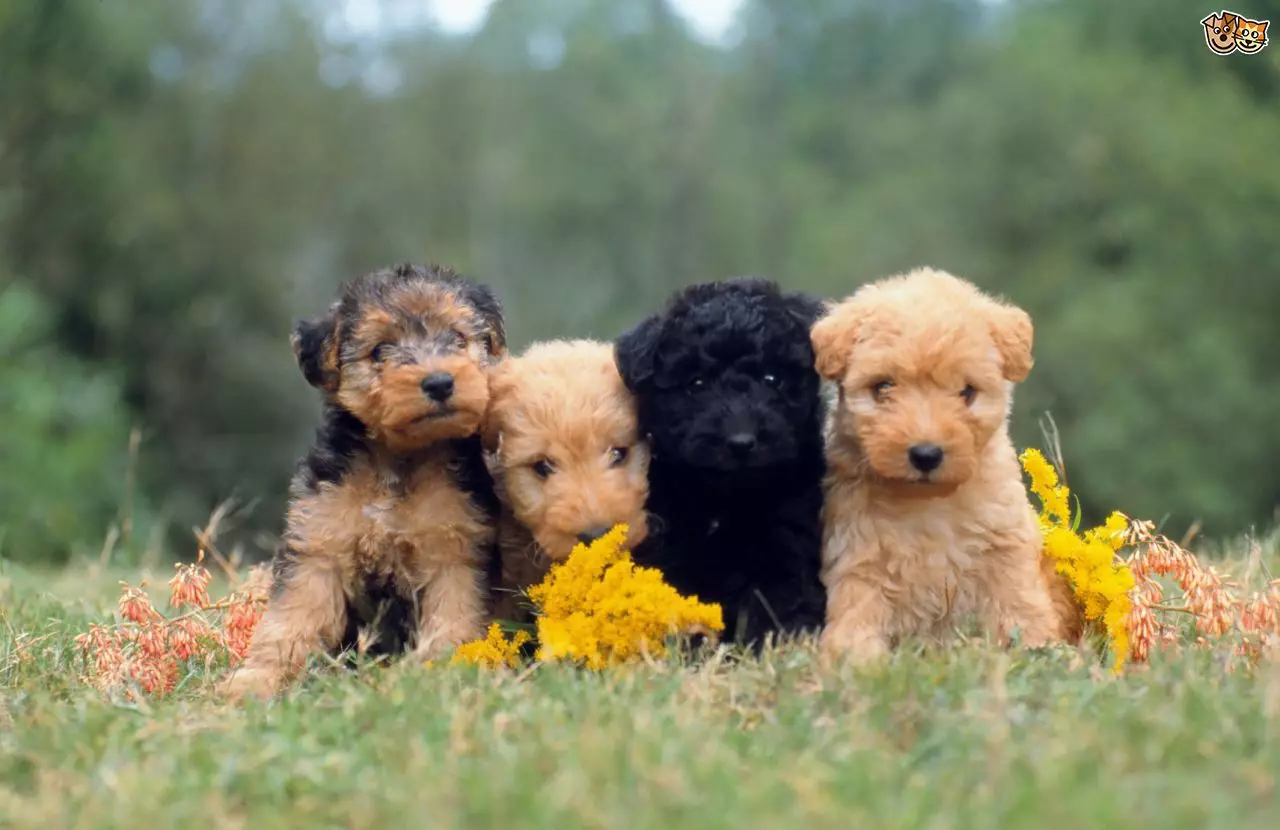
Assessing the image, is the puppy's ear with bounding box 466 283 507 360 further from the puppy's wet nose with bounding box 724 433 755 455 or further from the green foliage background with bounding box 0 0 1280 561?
the green foliage background with bounding box 0 0 1280 561

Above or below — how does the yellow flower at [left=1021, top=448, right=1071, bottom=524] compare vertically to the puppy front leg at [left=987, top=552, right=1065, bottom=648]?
above

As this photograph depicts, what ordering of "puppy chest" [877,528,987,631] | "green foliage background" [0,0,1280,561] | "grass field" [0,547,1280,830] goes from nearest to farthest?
1. "grass field" [0,547,1280,830]
2. "puppy chest" [877,528,987,631]
3. "green foliage background" [0,0,1280,561]

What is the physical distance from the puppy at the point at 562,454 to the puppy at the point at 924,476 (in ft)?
2.93

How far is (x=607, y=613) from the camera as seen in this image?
17.3 feet

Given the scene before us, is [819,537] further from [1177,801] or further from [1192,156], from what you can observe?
[1192,156]

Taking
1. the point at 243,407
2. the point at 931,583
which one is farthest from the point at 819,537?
the point at 243,407

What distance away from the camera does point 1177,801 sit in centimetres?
340

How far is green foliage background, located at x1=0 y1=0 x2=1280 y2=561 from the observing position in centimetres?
2155

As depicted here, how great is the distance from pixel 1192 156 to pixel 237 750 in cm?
2233

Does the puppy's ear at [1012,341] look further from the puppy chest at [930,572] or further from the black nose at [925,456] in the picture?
the puppy chest at [930,572]

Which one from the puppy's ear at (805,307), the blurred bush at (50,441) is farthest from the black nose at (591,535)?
the blurred bush at (50,441)

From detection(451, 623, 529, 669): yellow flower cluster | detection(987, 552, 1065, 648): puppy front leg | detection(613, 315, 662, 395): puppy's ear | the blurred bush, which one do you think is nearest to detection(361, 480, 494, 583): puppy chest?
detection(451, 623, 529, 669): yellow flower cluster

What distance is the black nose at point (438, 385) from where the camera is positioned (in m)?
5.38

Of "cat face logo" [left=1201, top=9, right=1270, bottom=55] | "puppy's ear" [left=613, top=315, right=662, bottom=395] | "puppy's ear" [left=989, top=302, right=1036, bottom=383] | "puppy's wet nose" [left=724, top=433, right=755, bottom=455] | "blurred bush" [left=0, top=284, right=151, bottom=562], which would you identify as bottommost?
"blurred bush" [left=0, top=284, right=151, bottom=562]
